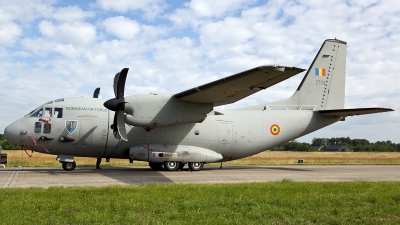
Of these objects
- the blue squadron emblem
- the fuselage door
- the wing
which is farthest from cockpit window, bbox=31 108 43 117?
the fuselage door

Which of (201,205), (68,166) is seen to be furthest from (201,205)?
(68,166)

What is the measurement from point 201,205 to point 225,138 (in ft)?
40.7

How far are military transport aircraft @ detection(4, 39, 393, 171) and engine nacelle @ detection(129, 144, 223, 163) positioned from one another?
0.03 meters

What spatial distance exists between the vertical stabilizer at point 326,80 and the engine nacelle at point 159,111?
895 cm

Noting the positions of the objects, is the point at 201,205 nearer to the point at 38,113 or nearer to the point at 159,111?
the point at 159,111

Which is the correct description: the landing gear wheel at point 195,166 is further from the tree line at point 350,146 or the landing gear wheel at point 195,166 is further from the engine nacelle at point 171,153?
the tree line at point 350,146

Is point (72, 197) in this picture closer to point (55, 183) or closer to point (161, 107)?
point (55, 183)

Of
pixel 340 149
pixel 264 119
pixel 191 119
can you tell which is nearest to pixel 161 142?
pixel 191 119

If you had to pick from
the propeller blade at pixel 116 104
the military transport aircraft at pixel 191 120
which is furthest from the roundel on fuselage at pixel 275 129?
the propeller blade at pixel 116 104

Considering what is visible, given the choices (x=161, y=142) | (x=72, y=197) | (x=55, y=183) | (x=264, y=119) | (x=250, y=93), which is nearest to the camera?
(x=72, y=197)

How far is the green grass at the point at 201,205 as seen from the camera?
806 cm

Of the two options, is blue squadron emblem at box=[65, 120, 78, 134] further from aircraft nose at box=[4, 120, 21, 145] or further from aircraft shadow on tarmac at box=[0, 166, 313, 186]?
aircraft nose at box=[4, 120, 21, 145]

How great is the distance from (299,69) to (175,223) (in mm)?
9080

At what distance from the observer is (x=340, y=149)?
13600 centimetres
